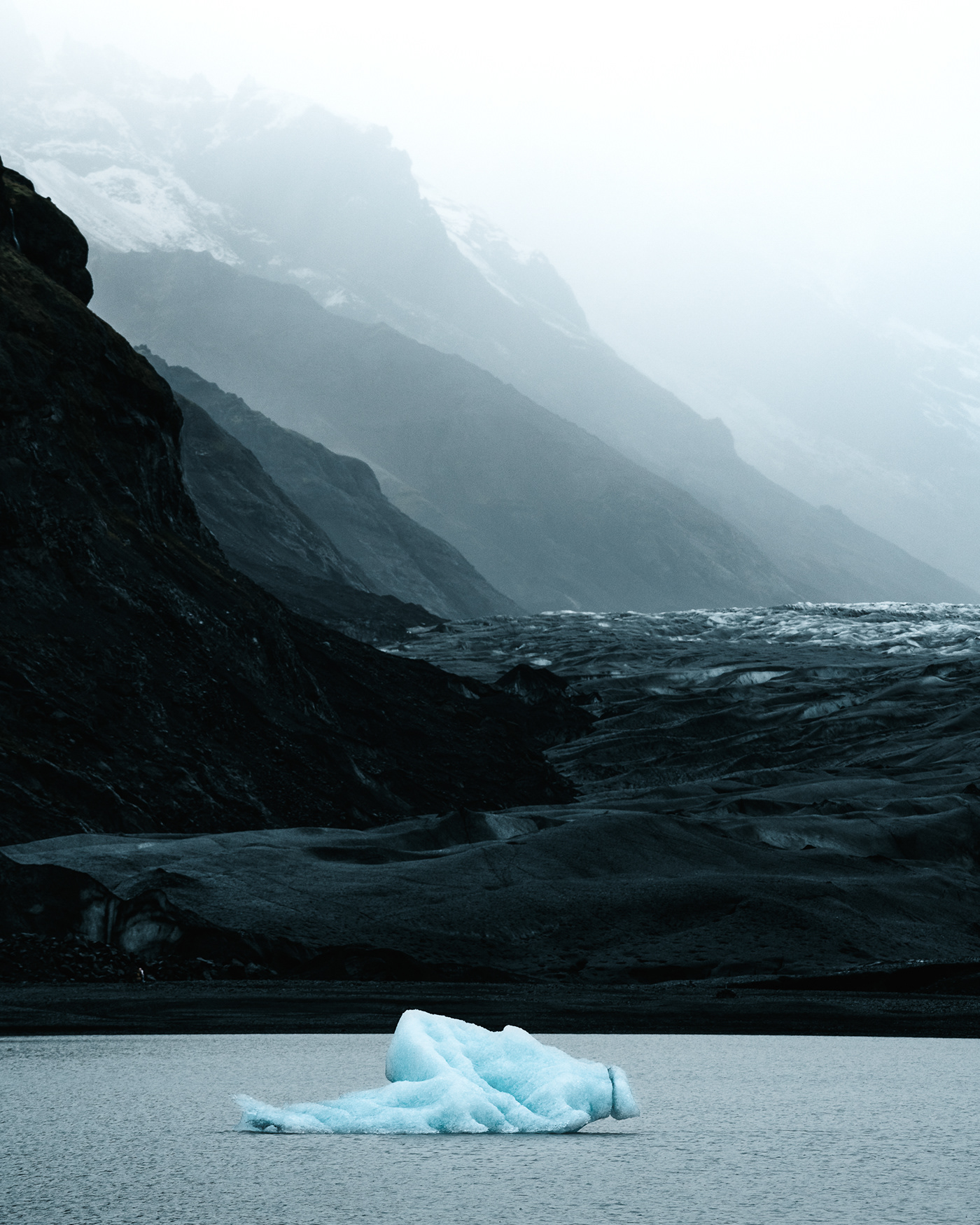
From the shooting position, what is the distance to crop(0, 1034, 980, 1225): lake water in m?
3.70

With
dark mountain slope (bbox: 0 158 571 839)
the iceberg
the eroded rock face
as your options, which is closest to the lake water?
the iceberg

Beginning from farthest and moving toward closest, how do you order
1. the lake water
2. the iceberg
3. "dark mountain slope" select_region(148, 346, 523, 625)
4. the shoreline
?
1. "dark mountain slope" select_region(148, 346, 523, 625)
2. the shoreline
3. the iceberg
4. the lake water

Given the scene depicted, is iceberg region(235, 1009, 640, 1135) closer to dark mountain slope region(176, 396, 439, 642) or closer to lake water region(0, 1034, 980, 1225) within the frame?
lake water region(0, 1034, 980, 1225)

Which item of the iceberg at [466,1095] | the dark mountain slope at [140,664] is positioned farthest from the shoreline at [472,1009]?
the dark mountain slope at [140,664]

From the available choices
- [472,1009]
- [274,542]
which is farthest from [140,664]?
[274,542]

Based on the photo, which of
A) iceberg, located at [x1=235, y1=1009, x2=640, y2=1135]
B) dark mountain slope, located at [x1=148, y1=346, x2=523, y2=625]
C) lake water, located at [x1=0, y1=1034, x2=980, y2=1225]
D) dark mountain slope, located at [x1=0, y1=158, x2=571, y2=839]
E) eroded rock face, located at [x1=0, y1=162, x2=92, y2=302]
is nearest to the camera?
lake water, located at [x1=0, y1=1034, x2=980, y2=1225]

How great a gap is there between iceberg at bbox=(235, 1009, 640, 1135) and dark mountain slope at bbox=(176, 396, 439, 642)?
7045cm

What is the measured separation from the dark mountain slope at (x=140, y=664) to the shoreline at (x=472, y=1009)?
8.50 metres

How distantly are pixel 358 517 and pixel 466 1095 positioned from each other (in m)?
130

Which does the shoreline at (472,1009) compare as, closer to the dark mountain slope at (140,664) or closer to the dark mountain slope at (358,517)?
the dark mountain slope at (140,664)

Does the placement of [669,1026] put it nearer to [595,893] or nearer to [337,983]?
[337,983]

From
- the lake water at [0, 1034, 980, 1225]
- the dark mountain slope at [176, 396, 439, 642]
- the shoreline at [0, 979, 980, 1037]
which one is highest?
the dark mountain slope at [176, 396, 439, 642]

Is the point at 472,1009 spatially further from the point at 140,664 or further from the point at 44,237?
the point at 44,237

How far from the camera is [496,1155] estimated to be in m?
4.37
